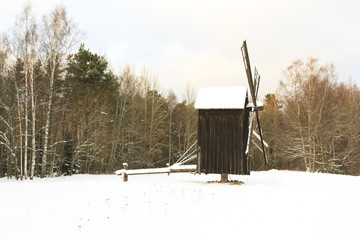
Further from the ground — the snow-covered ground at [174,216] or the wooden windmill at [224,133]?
the wooden windmill at [224,133]

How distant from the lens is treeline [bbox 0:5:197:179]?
18438 millimetres

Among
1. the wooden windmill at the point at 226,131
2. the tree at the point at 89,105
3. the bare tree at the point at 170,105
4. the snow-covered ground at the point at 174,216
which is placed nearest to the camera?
the snow-covered ground at the point at 174,216

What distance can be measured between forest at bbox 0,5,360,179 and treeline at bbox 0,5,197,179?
0.27ft

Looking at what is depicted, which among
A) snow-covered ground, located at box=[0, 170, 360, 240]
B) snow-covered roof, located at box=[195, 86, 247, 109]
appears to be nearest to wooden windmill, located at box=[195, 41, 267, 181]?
snow-covered roof, located at box=[195, 86, 247, 109]

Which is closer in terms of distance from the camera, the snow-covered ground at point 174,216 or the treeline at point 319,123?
the snow-covered ground at point 174,216

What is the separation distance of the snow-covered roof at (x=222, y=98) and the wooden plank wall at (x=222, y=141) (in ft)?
1.14

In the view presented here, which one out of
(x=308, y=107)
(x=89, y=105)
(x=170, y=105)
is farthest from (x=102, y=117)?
(x=308, y=107)

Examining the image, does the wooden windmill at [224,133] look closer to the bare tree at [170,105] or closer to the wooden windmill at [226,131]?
the wooden windmill at [226,131]

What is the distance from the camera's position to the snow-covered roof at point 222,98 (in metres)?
13.6

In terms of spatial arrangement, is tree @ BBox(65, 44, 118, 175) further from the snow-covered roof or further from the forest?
the snow-covered roof

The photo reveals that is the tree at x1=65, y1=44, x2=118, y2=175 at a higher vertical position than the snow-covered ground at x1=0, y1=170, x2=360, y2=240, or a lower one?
higher

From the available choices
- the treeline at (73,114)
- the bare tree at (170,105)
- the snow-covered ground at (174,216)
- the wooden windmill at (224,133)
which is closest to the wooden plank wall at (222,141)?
the wooden windmill at (224,133)

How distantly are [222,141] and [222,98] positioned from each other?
2.30 metres

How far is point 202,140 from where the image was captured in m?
14.1
